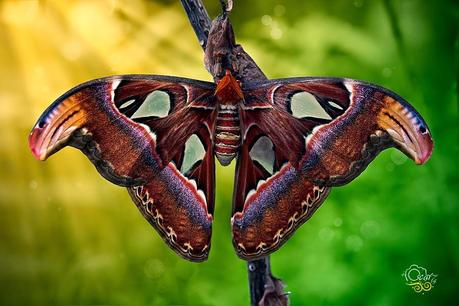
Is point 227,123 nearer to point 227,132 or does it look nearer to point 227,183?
point 227,132

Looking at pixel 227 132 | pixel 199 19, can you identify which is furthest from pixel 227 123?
pixel 199 19

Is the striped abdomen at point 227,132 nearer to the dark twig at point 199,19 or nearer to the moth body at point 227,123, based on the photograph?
the moth body at point 227,123

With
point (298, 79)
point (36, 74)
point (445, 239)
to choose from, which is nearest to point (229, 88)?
point (298, 79)

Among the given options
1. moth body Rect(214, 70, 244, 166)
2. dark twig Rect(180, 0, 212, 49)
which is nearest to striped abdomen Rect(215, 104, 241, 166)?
moth body Rect(214, 70, 244, 166)

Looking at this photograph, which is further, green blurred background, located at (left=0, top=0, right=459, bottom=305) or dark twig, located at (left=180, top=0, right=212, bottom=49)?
green blurred background, located at (left=0, top=0, right=459, bottom=305)

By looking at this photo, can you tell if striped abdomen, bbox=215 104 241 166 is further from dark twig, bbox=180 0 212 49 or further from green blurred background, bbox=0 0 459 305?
green blurred background, bbox=0 0 459 305

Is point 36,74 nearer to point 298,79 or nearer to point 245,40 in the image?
point 245,40
